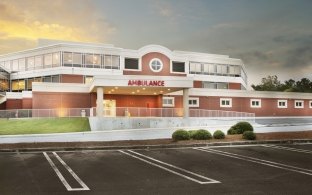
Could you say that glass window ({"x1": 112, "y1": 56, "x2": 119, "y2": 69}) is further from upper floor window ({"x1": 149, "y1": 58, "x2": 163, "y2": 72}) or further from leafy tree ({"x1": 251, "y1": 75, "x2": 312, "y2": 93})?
leafy tree ({"x1": 251, "y1": 75, "x2": 312, "y2": 93})

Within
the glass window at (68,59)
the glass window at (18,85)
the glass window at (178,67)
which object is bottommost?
the glass window at (18,85)

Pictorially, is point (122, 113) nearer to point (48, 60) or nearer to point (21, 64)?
point (48, 60)

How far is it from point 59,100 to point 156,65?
14.5 meters

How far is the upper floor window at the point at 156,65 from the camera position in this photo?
48750 millimetres

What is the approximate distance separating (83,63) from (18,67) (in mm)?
13732

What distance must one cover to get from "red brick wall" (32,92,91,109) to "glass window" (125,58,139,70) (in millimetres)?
8184

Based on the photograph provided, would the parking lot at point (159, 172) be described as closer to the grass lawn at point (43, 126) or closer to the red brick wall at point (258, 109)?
the grass lawn at point (43, 126)

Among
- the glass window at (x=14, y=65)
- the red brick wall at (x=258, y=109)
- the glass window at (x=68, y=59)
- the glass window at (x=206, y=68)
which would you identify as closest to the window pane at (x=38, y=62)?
the glass window at (x=14, y=65)

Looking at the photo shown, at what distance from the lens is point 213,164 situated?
12984mm

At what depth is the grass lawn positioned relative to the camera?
31.2 m

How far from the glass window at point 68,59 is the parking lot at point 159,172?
109 feet

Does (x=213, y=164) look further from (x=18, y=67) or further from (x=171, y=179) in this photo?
(x=18, y=67)

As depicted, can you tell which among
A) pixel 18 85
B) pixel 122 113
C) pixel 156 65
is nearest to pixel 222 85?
pixel 156 65

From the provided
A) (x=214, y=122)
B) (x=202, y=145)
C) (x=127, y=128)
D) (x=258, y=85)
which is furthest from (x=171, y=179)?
(x=258, y=85)
